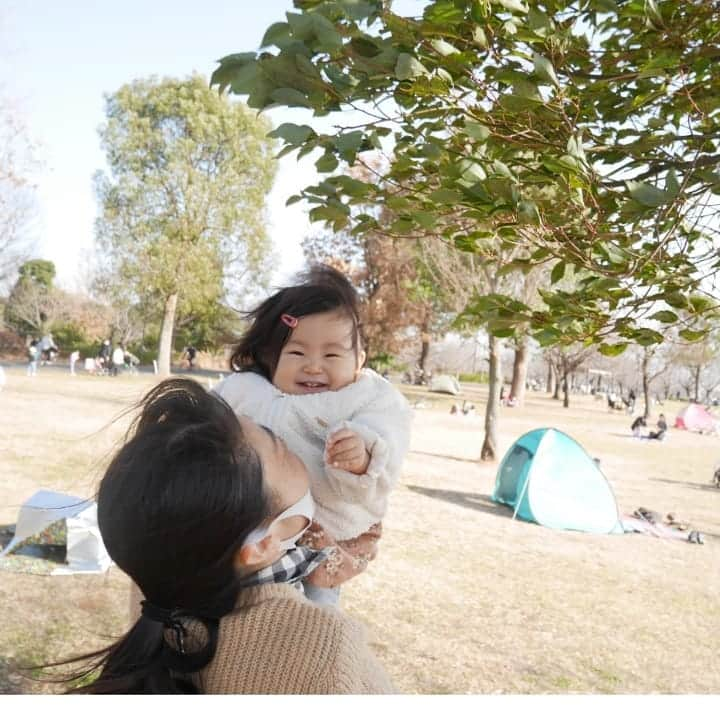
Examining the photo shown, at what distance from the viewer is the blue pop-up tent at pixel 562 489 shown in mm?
9320

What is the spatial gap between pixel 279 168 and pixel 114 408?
1606cm

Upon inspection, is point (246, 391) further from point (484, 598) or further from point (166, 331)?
point (166, 331)

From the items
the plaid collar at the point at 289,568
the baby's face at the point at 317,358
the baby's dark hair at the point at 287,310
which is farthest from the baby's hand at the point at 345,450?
the baby's dark hair at the point at 287,310

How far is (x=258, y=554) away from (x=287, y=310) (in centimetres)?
85

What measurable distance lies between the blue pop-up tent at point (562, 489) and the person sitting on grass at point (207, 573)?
865 centimetres

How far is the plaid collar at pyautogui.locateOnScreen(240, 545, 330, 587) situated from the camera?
119cm

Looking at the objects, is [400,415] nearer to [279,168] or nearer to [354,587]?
[354,587]

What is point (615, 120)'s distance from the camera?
258 centimetres

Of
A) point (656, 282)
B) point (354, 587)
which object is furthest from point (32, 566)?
point (656, 282)

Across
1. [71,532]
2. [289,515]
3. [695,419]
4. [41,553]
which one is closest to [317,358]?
[289,515]

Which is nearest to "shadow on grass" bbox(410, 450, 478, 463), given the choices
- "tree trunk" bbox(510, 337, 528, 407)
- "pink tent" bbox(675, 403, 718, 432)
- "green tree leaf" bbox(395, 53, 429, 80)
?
"green tree leaf" bbox(395, 53, 429, 80)

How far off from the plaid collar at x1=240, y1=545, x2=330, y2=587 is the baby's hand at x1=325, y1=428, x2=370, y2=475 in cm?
19

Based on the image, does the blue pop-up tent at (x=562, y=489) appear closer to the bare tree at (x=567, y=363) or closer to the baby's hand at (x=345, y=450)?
the baby's hand at (x=345, y=450)

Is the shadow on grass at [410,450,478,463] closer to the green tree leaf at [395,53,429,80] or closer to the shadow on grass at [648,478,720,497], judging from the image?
the shadow on grass at [648,478,720,497]
